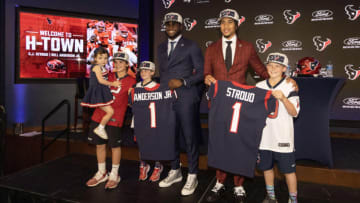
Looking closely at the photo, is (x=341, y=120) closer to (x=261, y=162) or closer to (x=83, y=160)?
(x=261, y=162)

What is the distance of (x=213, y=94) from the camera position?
8.42ft

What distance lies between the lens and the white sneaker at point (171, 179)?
10.0 ft

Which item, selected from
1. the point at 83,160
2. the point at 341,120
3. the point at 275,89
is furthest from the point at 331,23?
the point at 83,160

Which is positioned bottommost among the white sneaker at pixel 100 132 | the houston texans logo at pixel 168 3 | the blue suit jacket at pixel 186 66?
the white sneaker at pixel 100 132

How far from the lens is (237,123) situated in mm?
2475

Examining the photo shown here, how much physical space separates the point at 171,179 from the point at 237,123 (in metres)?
1.14

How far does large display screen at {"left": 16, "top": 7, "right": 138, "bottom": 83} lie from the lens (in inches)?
251

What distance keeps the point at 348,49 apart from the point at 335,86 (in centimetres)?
295

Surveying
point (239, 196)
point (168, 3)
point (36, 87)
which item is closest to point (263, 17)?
point (168, 3)

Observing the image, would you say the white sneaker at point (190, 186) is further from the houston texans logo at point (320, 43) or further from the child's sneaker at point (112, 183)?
the houston texans logo at point (320, 43)

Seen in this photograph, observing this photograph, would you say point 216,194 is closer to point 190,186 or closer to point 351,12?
point 190,186

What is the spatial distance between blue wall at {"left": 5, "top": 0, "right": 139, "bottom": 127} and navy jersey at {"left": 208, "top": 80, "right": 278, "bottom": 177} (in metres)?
5.48

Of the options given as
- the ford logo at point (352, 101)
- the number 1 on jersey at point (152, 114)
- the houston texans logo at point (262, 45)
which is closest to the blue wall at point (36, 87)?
the houston texans logo at point (262, 45)

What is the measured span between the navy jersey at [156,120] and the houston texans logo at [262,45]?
383 centimetres
